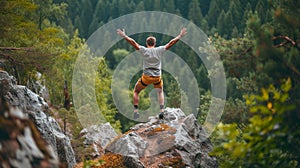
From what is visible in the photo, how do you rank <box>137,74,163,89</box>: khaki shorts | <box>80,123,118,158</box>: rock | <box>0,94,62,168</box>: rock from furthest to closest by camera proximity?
<box>80,123,118,158</box>: rock < <box>137,74,163,89</box>: khaki shorts < <box>0,94,62,168</box>: rock

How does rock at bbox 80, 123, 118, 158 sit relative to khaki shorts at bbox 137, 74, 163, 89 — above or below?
below

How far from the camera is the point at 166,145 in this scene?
14008 mm

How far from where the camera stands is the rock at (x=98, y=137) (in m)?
17.4

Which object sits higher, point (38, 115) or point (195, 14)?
point (38, 115)

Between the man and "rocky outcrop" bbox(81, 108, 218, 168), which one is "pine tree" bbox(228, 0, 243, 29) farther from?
the man

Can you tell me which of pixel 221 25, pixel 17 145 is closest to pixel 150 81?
pixel 17 145

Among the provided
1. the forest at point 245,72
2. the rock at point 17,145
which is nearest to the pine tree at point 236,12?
the forest at point 245,72

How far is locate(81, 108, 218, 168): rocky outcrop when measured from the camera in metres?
13.5

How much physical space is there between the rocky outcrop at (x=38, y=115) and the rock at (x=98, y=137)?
2266 mm

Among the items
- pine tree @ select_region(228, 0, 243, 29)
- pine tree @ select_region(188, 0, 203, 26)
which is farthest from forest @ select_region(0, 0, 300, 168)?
pine tree @ select_region(188, 0, 203, 26)

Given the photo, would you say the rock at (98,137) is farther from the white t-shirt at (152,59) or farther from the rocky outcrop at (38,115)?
the white t-shirt at (152,59)

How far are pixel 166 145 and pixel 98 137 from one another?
4.96 m

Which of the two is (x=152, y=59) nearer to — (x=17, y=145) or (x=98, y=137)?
(x=98, y=137)

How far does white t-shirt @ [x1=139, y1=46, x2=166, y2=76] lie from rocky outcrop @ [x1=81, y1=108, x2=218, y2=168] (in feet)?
5.41
